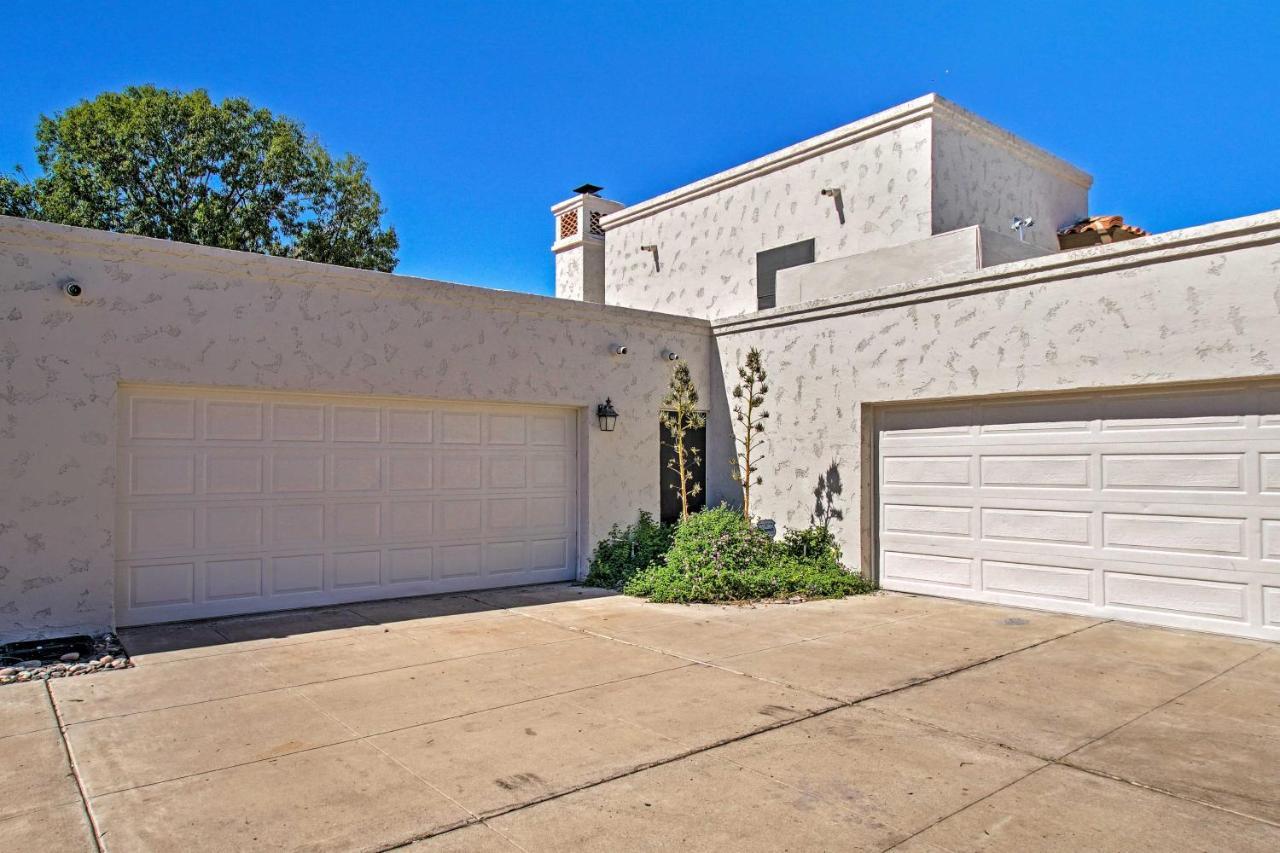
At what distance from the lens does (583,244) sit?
1797 centimetres

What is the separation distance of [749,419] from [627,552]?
7.73 feet

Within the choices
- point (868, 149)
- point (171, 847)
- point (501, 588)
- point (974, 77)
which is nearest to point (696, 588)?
point (501, 588)

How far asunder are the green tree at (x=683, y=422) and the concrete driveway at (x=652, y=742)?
12.5 feet

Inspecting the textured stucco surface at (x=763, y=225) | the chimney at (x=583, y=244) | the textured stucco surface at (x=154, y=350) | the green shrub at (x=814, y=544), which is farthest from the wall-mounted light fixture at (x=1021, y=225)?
the chimney at (x=583, y=244)

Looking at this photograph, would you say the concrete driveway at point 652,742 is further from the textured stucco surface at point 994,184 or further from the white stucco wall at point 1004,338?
the textured stucco surface at point 994,184

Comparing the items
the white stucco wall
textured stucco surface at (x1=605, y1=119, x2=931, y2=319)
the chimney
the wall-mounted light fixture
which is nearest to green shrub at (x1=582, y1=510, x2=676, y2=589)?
the white stucco wall

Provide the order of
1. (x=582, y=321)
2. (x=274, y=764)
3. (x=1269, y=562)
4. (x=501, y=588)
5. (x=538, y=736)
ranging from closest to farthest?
(x=274, y=764) < (x=538, y=736) < (x=1269, y=562) < (x=501, y=588) < (x=582, y=321)

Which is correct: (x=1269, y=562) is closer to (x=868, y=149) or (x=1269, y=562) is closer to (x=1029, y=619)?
(x=1029, y=619)

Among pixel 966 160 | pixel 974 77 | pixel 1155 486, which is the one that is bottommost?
pixel 1155 486

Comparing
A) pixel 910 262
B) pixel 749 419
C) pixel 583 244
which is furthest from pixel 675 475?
pixel 583 244

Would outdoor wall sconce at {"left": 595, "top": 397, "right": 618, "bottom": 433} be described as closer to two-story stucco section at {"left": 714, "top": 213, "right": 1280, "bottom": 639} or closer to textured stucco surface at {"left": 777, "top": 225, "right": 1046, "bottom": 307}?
two-story stucco section at {"left": 714, "top": 213, "right": 1280, "bottom": 639}

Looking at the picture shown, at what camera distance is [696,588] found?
912 centimetres

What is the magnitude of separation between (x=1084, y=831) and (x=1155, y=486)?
5189 millimetres

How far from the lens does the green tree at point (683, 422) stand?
1085 cm
